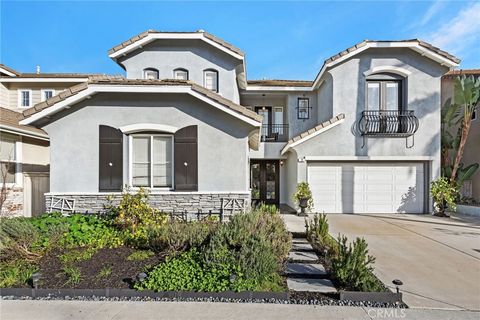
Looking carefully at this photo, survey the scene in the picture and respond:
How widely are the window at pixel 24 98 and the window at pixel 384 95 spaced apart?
18.7 meters

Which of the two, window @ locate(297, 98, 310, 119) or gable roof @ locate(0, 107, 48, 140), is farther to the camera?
window @ locate(297, 98, 310, 119)

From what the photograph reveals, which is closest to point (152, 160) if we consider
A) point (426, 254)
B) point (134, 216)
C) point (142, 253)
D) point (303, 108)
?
A: point (134, 216)

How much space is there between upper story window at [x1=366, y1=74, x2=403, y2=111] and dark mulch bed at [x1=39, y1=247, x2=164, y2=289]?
1164cm

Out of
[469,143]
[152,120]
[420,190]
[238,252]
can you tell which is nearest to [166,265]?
[238,252]

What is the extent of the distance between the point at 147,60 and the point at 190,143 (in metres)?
6.77

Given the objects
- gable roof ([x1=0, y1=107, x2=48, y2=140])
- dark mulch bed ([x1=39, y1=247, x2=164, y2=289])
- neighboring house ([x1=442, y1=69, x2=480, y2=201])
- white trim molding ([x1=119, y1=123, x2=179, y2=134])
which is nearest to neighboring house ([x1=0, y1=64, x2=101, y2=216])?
gable roof ([x1=0, y1=107, x2=48, y2=140])

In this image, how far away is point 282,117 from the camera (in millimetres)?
16578

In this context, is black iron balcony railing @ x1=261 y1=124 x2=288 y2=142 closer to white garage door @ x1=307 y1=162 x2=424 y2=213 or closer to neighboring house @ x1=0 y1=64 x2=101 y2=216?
white garage door @ x1=307 y1=162 x2=424 y2=213

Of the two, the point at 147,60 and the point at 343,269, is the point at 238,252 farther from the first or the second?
the point at 147,60

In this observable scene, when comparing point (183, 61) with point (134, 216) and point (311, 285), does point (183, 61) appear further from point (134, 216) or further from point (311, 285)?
point (311, 285)

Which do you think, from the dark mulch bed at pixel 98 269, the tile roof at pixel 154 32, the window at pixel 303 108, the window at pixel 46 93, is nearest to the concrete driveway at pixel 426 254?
the dark mulch bed at pixel 98 269

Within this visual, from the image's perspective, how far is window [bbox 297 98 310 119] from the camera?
15734 mm

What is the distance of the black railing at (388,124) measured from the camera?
12484mm

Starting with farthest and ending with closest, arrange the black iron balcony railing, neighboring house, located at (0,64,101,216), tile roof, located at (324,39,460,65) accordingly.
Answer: the black iron balcony railing, tile roof, located at (324,39,460,65), neighboring house, located at (0,64,101,216)
